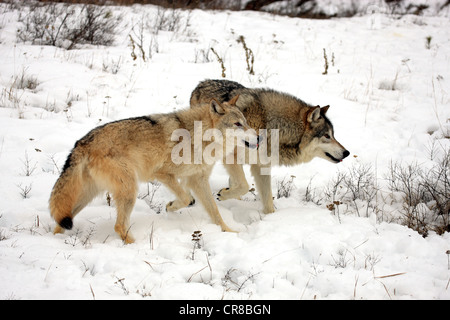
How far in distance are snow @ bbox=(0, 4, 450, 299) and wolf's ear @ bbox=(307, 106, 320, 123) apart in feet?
3.96

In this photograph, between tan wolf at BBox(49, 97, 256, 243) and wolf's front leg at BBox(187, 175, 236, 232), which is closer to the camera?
tan wolf at BBox(49, 97, 256, 243)

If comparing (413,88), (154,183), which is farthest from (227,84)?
(413,88)

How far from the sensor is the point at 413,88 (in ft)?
27.8

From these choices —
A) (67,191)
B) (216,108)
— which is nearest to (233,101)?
(216,108)

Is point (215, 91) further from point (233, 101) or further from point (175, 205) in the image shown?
point (175, 205)

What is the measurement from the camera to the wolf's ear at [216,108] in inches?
187

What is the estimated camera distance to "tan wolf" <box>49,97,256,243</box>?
3922 mm

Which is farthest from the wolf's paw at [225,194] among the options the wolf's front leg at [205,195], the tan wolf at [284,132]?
the wolf's front leg at [205,195]

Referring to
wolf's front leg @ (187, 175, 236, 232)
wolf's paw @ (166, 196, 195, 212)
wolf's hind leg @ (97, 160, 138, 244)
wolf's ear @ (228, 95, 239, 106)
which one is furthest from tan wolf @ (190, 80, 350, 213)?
wolf's hind leg @ (97, 160, 138, 244)

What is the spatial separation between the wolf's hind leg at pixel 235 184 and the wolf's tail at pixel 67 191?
2.10m

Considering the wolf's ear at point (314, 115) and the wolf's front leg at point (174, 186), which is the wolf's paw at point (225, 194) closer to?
the wolf's front leg at point (174, 186)

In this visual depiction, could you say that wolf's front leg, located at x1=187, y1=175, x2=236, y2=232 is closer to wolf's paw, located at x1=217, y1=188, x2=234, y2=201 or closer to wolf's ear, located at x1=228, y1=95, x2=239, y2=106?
wolf's paw, located at x1=217, y1=188, x2=234, y2=201

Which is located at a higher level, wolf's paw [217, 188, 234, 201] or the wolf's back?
the wolf's back

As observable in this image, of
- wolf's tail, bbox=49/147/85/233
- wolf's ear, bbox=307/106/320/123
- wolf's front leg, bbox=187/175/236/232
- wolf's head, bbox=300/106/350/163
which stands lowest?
wolf's front leg, bbox=187/175/236/232
